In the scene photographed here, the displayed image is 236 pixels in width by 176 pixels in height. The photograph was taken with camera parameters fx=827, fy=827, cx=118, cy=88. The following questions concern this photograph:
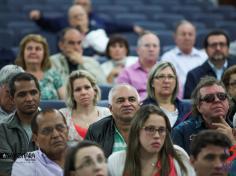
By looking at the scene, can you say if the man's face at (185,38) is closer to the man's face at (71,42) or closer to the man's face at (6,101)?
the man's face at (71,42)

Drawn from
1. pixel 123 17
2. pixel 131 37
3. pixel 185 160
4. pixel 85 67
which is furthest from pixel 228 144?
pixel 123 17

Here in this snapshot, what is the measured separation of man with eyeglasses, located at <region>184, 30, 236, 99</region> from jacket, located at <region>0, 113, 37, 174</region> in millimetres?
A: 2113

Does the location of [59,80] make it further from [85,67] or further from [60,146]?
[60,146]

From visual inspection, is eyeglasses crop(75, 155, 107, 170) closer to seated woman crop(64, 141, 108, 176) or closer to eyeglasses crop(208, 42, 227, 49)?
seated woman crop(64, 141, 108, 176)

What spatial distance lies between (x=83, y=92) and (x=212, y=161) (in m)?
1.94

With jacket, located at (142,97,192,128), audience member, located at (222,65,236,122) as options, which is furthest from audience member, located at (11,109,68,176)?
audience member, located at (222,65,236,122)

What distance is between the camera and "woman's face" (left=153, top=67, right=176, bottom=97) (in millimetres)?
5902

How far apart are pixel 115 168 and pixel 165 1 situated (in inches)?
282

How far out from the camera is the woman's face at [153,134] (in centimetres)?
449

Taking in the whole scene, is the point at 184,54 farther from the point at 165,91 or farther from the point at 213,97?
the point at 213,97

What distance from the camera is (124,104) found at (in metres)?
5.19

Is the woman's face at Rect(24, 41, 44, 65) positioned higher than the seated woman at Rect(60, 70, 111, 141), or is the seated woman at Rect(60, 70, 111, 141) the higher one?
the woman's face at Rect(24, 41, 44, 65)

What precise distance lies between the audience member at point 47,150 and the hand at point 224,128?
3.06ft

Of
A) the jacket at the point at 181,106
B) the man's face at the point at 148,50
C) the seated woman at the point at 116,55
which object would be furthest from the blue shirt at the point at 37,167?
the seated woman at the point at 116,55
